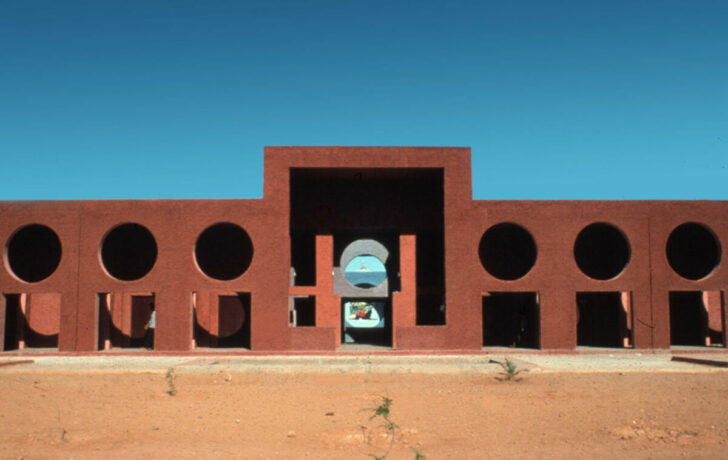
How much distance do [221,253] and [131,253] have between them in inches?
124

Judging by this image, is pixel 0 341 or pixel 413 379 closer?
pixel 413 379

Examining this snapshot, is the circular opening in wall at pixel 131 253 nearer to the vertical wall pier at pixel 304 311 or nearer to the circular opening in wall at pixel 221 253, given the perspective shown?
the circular opening in wall at pixel 221 253

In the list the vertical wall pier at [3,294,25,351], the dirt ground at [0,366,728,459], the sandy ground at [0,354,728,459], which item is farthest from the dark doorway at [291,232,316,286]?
the dirt ground at [0,366,728,459]

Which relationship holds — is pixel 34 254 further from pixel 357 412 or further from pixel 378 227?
pixel 357 412

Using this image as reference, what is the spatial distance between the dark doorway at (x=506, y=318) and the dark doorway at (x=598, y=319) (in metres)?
1.86

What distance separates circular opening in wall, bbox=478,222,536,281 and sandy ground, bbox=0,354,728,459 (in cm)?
896

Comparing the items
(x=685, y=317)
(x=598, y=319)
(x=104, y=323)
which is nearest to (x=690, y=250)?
(x=685, y=317)

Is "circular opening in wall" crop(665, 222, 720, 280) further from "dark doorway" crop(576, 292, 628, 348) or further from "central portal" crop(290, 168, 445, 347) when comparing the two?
"central portal" crop(290, 168, 445, 347)

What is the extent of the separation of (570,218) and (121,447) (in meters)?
16.4

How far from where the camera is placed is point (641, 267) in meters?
20.8

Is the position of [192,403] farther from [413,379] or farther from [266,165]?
[266,165]

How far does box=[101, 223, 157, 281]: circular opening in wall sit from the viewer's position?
23484 millimetres

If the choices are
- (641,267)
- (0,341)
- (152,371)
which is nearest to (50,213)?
(0,341)

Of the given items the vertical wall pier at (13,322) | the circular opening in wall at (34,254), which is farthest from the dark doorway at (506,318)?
the vertical wall pier at (13,322)
